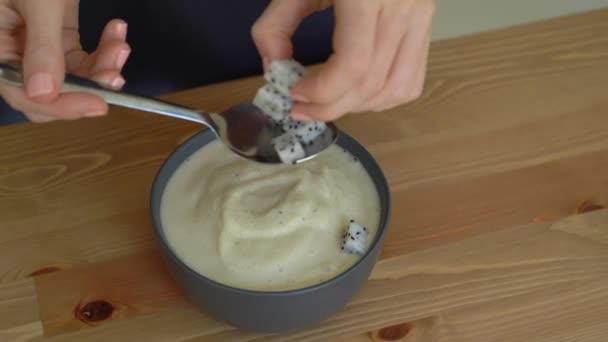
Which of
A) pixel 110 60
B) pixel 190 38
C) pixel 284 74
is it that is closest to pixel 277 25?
pixel 284 74

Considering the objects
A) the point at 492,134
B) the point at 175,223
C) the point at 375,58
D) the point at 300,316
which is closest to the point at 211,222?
the point at 175,223

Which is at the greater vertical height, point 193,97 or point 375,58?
point 375,58

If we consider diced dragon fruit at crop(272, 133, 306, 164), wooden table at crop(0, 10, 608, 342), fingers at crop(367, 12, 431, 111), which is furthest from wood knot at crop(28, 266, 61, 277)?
fingers at crop(367, 12, 431, 111)

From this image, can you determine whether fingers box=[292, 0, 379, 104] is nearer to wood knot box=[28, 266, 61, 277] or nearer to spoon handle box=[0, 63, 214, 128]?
spoon handle box=[0, 63, 214, 128]

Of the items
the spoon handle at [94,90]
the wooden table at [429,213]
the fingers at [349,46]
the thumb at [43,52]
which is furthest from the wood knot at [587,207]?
the thumb at [43,52]

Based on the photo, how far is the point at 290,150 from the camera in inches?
30.7

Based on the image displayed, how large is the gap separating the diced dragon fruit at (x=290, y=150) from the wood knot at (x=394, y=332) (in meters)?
0.22

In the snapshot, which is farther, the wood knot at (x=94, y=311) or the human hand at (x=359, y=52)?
the wood knot at (x=94, y=311)

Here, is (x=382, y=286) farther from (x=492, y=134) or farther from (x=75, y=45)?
(x=75, y=45)

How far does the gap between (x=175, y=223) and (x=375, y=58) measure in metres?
Answer: 0.29

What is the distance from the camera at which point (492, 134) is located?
1004mm

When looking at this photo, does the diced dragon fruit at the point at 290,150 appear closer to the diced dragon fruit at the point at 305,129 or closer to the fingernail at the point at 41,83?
the diced dragon fruit at the point at 305,129

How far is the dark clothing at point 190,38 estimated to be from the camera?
1.15 metres

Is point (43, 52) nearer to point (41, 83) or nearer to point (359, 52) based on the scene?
point (41, 83)
